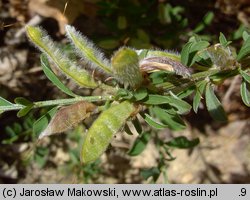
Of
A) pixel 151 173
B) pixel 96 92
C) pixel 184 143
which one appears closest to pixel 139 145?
pixel 151 173

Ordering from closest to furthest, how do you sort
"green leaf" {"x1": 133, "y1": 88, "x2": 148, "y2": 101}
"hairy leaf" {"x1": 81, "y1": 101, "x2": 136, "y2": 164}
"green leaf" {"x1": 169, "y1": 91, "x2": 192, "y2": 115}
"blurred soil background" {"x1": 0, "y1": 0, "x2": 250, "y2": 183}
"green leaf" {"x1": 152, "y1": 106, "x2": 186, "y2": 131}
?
"hairy leaf" {"x1": 81, "y1": 101, "x2": 136, "y2": 164} → "green leaf" {"x1": 133, "y1": 88, "x2": 148, "y2": 101} → "green leaf" {"x1": 169, "y1": 91, "x2": 192, "y2": 115} → "green leaf" {"x1": 152, "y1": 106, "x2": 186, "y2": 131} → "blurred soil background" {"x1": 0, "y1": 0, "x2": 250, "y2": 183}

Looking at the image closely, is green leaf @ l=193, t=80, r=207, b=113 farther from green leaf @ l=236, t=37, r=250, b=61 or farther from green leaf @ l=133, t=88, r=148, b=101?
green leaf @ l=133, t=88, r=148, b=101

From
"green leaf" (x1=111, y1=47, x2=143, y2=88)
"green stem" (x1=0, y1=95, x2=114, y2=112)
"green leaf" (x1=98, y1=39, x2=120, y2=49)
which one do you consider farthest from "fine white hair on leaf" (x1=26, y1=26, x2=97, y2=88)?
"green leaf" (x1=98, y1=39, x2=120, y2=49)

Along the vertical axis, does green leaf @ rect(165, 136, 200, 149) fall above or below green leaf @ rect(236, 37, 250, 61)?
below

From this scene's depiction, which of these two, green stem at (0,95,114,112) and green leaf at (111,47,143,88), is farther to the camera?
green stem at (0,95,114,112)

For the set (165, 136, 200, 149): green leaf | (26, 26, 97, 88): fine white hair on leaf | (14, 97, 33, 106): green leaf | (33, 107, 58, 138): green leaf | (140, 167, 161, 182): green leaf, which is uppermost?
(26, 26, 97, 88): fine white hair on leaf

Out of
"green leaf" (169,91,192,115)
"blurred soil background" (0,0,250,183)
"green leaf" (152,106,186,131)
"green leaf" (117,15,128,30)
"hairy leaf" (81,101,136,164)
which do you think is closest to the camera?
"hairy leaf" (81,101,136,164)

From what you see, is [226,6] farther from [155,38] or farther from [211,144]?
[211,144]
